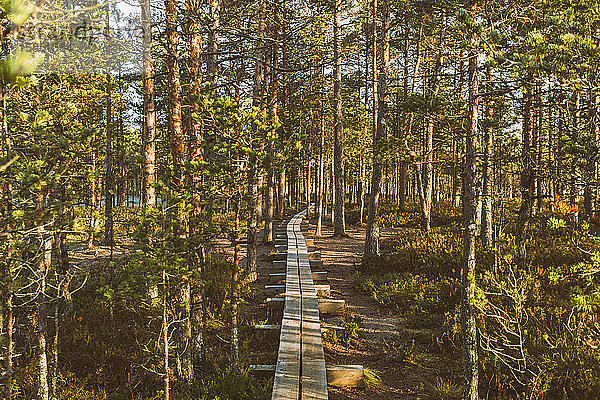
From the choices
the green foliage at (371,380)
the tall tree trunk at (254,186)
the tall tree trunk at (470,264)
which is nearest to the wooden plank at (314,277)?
the tall tree trunk at (254,186)

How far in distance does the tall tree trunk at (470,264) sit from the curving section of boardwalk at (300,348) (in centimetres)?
219

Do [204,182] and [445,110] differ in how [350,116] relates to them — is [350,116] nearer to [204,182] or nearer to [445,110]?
[445,110]

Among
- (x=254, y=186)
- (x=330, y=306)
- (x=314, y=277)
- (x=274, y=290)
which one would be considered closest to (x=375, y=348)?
(x=330, y=306)

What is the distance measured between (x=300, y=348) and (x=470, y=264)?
3322 millimetres

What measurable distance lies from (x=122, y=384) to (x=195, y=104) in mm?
5977

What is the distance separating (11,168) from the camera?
6129mm

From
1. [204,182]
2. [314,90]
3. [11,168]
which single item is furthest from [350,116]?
[11,168]

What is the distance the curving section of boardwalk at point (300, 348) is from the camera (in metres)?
6.14

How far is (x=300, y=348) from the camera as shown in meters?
7.54

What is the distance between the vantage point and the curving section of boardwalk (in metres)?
6.14

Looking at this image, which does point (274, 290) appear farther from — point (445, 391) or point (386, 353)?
point (445, 391)

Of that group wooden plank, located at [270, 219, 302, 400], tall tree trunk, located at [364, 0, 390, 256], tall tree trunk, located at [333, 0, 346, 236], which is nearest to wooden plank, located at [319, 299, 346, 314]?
wooden plank, located at [270, 219, 302, 400]

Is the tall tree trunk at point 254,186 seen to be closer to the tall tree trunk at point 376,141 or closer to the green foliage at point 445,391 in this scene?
the tall tree trunk at point 376,141

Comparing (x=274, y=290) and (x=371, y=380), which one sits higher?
(x=274, y=290)
